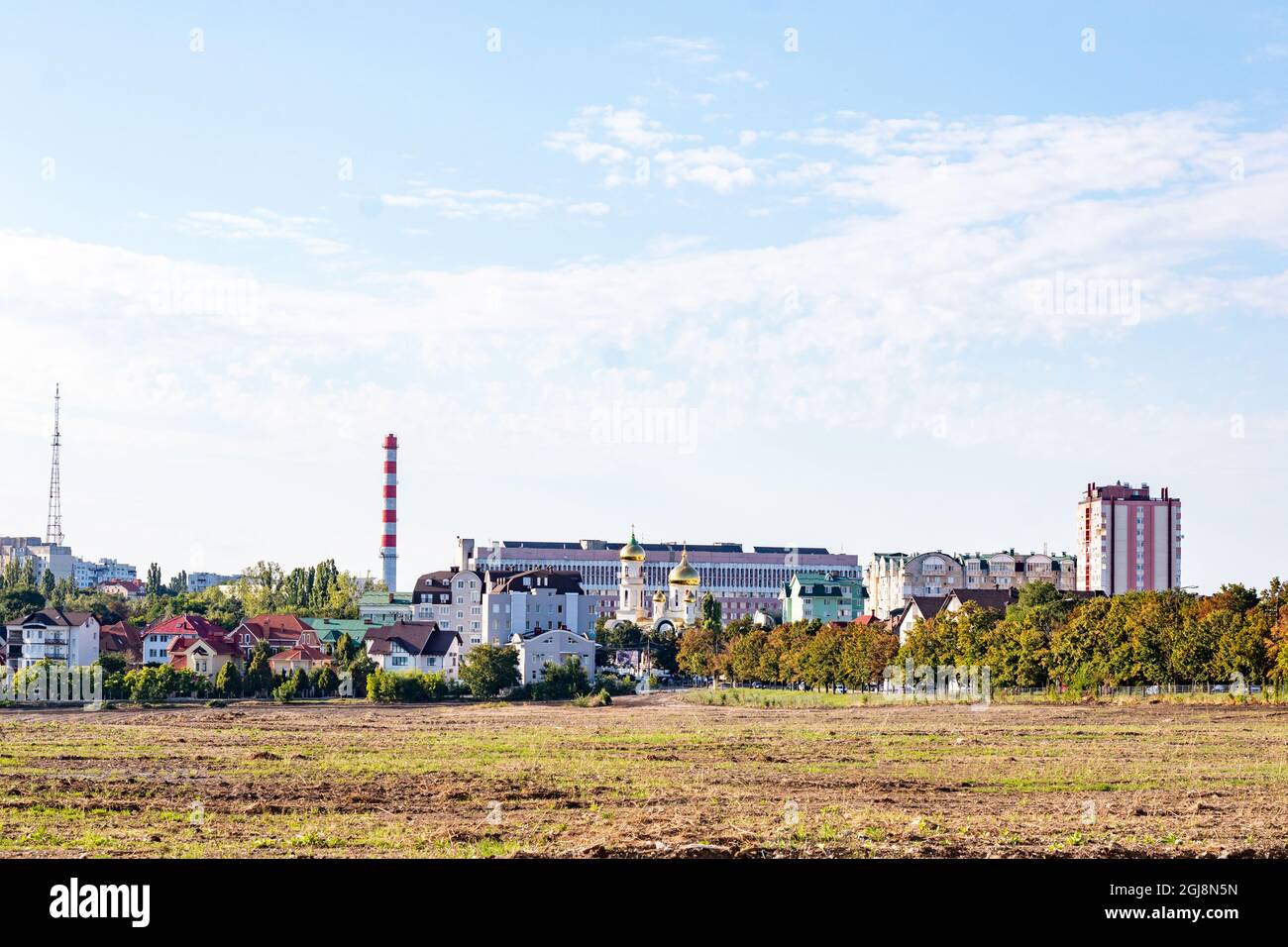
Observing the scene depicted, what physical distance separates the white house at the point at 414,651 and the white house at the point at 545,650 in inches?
205

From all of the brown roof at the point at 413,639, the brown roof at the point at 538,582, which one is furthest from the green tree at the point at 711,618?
the brown roof at the point at 413,639

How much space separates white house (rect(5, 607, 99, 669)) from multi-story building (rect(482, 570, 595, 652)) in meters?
38.4

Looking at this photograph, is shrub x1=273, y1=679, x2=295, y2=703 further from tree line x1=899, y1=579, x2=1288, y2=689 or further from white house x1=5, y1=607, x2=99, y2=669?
tree line x1=899, y1=579, x2=1288, y2=689

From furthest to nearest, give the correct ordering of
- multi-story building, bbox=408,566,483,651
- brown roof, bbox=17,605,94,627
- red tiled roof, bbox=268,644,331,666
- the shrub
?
multi-story building, bbox=408,566,483,651, red tiled roof, bbox=268,644,331,666, brown roof, bbox=17,605,94,627, the shrub

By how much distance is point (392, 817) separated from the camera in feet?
85.2

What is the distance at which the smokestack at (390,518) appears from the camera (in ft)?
546

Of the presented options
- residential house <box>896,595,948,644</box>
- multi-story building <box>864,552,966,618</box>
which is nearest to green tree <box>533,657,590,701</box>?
residential house <box>896,595,948,644</box>

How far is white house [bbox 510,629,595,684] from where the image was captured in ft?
378

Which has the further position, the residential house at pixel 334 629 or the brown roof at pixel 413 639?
Result: the residential house at pixel 334 629

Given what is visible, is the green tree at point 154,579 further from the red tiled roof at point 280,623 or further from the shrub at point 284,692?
the shrub at point 284,692

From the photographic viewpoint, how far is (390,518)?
557 ft

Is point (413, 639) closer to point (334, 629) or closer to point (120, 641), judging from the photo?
point (334, 629)

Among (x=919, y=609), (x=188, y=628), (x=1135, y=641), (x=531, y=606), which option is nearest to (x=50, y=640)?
(x=188, y=628)
